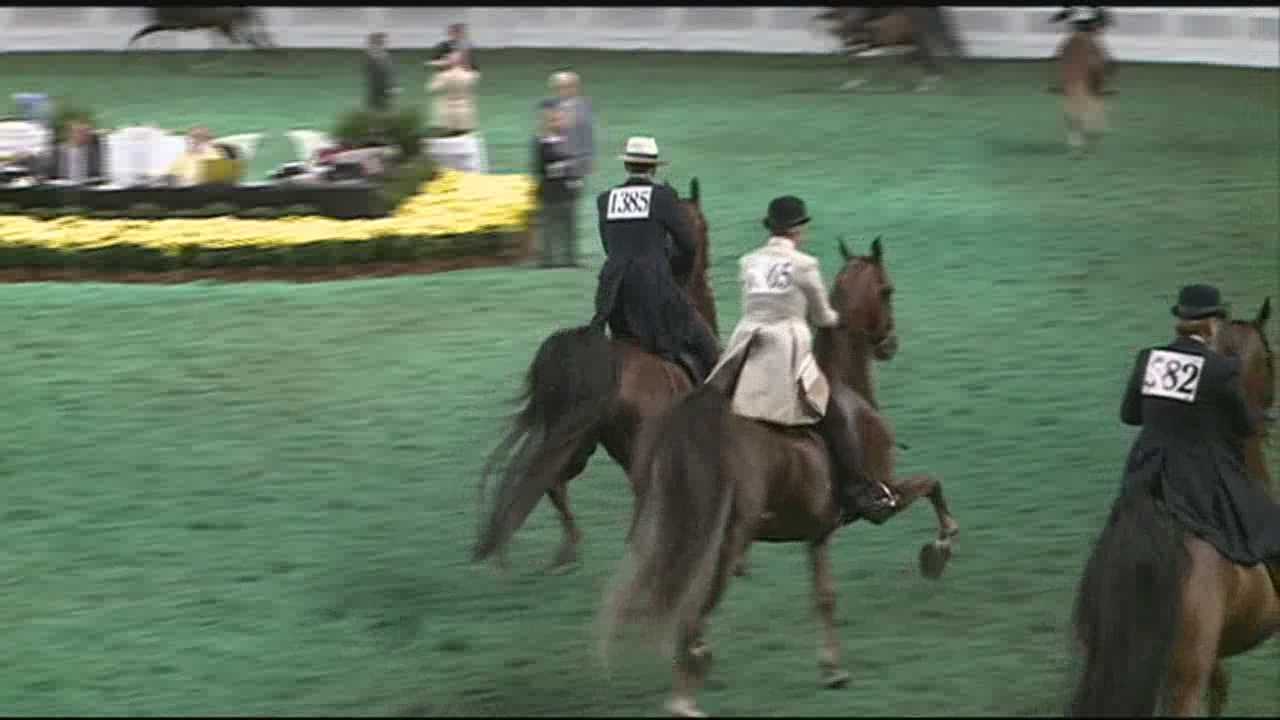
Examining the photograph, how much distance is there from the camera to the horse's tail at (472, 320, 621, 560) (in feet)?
37.1

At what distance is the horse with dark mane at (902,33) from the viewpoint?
32719 mm

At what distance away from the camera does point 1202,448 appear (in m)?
9.02

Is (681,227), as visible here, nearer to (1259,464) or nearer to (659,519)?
(659,519)

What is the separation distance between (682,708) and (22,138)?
1482 cm

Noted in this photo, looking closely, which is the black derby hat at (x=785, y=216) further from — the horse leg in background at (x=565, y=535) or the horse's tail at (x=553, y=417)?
the horse leg in background at (x=565, y=535)

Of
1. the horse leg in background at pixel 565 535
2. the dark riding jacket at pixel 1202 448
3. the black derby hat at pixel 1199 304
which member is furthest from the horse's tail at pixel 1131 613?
the horse leg in background at pixel 565 535

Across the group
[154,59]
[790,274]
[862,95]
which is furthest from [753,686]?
[154,59]

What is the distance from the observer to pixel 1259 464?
9.42 m

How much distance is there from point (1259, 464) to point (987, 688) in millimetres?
1569

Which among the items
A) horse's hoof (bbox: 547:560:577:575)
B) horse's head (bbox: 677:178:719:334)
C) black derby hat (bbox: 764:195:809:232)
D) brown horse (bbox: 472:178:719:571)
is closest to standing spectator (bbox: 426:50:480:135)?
horse's hoof (bbox: 547:560:577:575)

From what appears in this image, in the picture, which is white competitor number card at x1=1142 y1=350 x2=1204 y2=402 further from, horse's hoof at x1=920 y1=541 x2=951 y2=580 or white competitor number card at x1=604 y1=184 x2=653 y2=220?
white competitor number card at x1=604 y1=184 x2=653 y2=220

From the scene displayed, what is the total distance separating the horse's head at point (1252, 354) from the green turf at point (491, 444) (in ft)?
4.56

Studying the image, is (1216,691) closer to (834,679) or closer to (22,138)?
(834,679)

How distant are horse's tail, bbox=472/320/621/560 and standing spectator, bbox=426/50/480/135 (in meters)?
15.8
